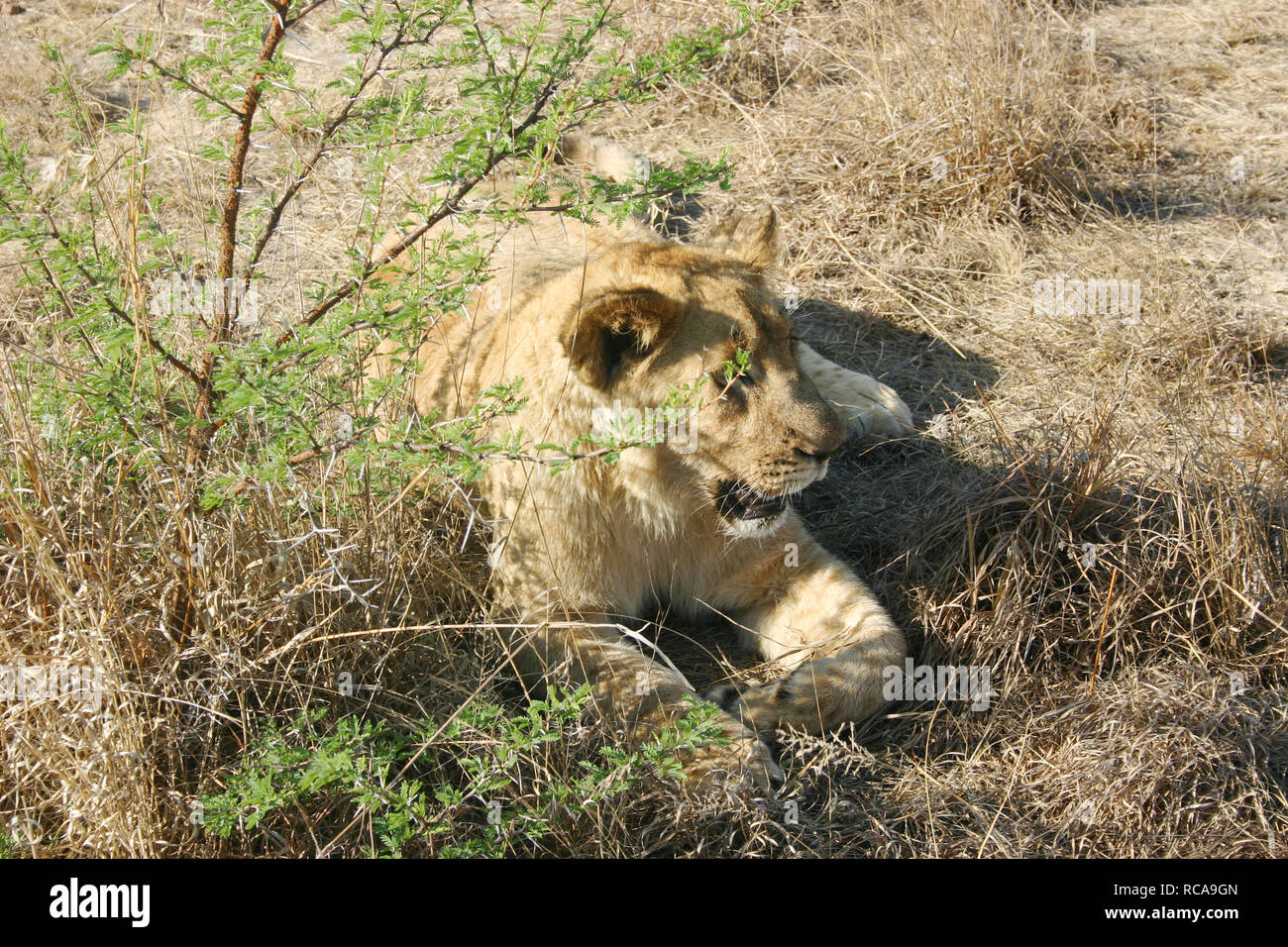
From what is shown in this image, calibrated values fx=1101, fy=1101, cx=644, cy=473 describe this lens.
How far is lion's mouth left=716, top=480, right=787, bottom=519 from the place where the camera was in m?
3.49

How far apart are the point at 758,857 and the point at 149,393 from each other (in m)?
2.07

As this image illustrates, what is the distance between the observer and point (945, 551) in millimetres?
3893


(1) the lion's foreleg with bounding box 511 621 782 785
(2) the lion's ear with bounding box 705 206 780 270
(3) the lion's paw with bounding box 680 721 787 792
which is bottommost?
(3) the lion's paw with bounding box 680 721 787 792

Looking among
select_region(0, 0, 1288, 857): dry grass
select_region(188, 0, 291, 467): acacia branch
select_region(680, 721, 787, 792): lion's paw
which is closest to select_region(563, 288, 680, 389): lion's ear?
select_region(0, 0, 1288, 857): dry grass

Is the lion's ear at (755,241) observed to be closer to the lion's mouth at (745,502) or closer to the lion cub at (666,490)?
the lion cub at (666,490)

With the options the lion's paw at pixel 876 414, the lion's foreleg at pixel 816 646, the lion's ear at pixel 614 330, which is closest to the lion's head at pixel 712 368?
the lion's ear at pixel 614 330

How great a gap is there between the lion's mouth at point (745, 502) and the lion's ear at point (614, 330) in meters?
0.55

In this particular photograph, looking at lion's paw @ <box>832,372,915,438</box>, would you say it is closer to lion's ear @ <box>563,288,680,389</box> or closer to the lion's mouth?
the lion's mouth

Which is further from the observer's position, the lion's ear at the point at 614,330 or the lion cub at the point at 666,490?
the lion cub at the point at 666,490

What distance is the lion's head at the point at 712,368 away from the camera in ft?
10.5

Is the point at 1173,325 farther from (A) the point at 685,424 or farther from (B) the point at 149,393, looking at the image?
(B) the point at 149,393

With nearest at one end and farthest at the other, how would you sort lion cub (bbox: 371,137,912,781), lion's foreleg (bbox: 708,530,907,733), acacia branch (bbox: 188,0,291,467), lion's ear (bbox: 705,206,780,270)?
acacia branch (bbox: 188,0,291,467)
lion cub (bbox: 371,137,912,781)
lion's foreleg (bbox: 708,530,907,733)
lion's ear (bbox: 705,206,780,270)

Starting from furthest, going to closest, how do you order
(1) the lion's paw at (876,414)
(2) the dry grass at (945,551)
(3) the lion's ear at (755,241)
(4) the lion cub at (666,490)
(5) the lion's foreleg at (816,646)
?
1. (1) the lion's paw at (876,414)
2. (3) the lion's ear at (755,241)
3. (5) the lion's foreleg at (816,646)
4. (4) the lion cub at (666,490)
5. (2) the dry grass at (945,551)

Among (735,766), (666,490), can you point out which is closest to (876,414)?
(666,490)
